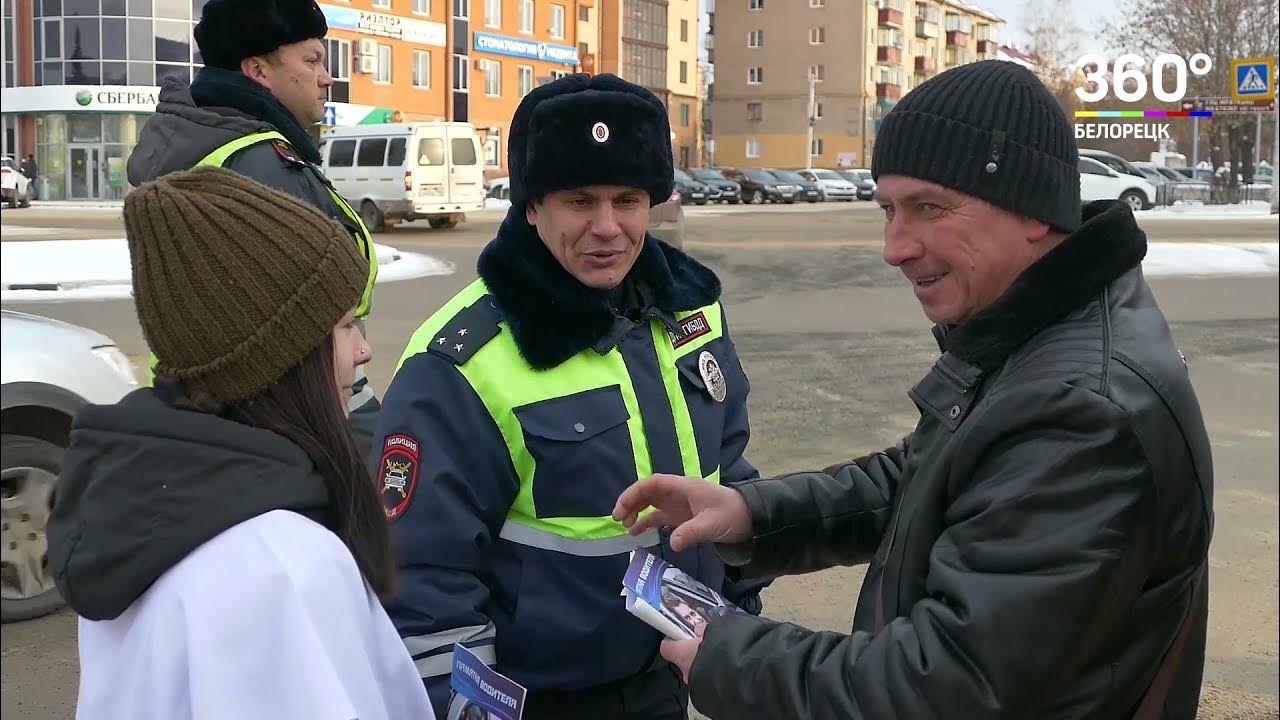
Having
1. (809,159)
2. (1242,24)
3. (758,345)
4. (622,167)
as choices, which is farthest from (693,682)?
(809,159)

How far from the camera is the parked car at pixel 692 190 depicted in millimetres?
42531

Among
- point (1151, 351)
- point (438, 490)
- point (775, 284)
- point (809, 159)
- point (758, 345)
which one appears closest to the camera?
point (1151, 351)

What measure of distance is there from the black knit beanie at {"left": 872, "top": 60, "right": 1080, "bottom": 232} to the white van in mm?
14611

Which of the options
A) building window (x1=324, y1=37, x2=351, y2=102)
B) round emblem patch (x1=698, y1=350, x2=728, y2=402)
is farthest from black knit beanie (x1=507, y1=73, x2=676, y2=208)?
building window (x1=324, y1=37, x2=351, y2=102)

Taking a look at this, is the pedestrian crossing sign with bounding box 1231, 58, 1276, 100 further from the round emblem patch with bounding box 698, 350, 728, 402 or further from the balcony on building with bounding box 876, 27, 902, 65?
the round emblem patch with bounding box 698, 350, 728, 402

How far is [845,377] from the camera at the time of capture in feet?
31.9

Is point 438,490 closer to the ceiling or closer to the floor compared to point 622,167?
closer to the floor

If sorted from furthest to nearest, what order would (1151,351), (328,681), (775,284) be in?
(775,284) < (1151,351) < (328,681)

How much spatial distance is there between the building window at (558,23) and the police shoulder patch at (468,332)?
5134 mm

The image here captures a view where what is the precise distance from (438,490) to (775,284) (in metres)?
14.7

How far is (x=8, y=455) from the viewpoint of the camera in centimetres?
409

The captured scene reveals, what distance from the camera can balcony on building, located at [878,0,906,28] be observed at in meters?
32.6

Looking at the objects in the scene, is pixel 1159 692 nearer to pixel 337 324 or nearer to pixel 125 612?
pixel 337 324

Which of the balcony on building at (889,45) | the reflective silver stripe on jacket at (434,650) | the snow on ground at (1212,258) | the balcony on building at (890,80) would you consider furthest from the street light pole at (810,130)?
the reflective silver stripe on jacket at (434,650)
